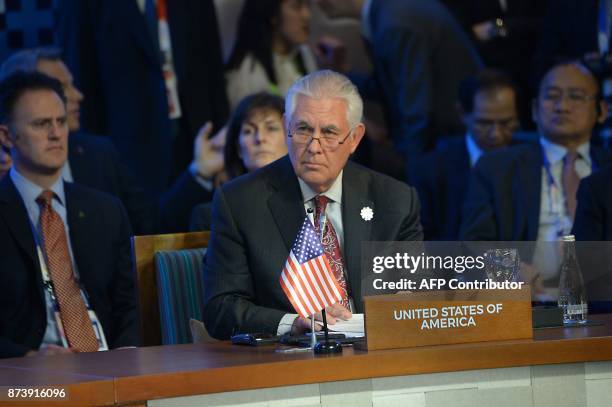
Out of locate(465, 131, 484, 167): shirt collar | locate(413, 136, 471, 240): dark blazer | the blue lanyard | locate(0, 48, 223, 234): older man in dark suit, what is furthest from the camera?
the blue lanyard

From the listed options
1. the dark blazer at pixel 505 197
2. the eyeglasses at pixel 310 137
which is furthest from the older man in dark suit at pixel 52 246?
the dark blazer at pixel 505 197

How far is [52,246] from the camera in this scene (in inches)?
184

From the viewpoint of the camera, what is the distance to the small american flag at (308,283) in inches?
129

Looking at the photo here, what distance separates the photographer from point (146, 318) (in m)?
4.16

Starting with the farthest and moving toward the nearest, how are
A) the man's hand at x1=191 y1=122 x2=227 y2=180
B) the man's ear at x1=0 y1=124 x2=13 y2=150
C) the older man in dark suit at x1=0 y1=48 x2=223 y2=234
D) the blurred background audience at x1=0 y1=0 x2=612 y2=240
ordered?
the man's hand at x1=191 y1=122 x2=227 y2=180 → the blurred background audience at x1=0 y1=0 x2=612 y2=240 → the older man in dark suit at x1=0 y1=48 x2=223 y2=234 → the man's ear at x1=0 y1=124 x2=13 y2=150

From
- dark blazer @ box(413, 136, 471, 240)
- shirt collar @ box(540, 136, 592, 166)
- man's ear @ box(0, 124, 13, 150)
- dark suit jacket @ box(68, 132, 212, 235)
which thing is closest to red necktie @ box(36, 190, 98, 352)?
man's ear @ box(0, 124, 13, 150)

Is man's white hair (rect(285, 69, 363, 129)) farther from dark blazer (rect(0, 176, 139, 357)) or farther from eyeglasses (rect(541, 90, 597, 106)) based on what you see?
eyeglasses (rect(541, 90, 597, 106))

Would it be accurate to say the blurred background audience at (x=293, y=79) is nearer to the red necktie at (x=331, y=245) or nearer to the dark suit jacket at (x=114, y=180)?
the dark suit jacket at (x=114, y=180)

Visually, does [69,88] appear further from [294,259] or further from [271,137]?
[294,259]

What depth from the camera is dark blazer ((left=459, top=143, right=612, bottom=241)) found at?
19.2ft

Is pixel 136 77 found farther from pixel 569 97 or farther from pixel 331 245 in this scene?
pixel 331 245

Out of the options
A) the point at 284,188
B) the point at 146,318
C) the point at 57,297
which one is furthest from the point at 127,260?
the point at 284,188

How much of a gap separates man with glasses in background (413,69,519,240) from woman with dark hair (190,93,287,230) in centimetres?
134

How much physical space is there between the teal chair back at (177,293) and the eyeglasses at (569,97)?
2.65m
